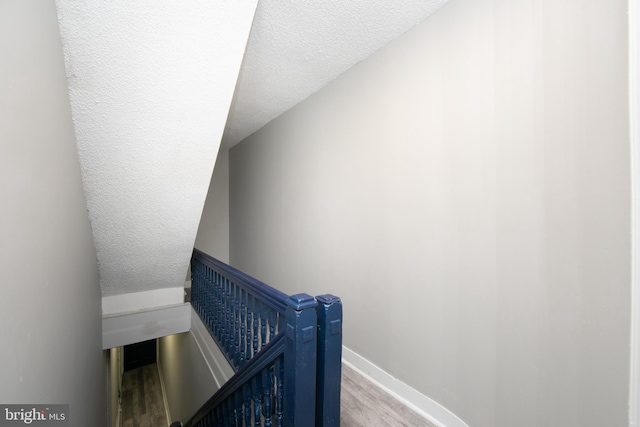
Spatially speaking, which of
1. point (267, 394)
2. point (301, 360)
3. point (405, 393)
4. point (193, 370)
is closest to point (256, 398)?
point (267, 394)

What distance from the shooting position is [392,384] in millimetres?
1793

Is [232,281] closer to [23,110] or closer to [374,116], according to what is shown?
[23,110]

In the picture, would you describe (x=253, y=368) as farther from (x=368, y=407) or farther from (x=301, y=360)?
(x=368, y=407)

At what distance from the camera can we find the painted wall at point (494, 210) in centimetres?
100

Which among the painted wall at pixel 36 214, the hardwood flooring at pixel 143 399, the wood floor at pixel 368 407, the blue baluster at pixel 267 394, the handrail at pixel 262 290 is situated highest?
the painted wall at pixel 36 214

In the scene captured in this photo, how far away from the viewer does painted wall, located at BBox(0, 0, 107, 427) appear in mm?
686

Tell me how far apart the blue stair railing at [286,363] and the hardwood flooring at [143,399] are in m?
5.15

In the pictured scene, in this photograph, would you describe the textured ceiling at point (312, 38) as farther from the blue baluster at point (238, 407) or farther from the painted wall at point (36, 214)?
the blue baluster at point (238, 407)

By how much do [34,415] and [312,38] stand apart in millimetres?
2228

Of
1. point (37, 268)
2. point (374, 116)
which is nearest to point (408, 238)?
point (374, 116)

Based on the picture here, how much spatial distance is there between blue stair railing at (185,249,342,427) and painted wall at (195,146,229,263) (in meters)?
3.04

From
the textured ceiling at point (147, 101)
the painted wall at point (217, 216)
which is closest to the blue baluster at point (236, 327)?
the textured ceiling at point (147, 101)

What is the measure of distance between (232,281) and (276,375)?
0.92 metres

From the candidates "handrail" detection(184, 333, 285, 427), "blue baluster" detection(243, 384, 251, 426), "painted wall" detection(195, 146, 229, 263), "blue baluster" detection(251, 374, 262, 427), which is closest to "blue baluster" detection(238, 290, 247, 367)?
"handrail" detection(184, 333, 285, 427)
